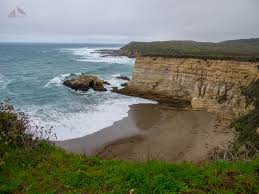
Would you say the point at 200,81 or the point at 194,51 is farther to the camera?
the point at 194,51

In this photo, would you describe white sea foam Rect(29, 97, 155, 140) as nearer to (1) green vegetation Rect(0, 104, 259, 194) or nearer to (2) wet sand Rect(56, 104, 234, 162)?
(2) wet sand Rect(56, 104, 234, 162)

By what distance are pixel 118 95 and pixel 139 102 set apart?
4523 mm

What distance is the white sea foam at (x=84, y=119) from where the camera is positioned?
24.9 metres

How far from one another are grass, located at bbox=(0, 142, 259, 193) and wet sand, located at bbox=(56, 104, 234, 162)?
28.0 feet

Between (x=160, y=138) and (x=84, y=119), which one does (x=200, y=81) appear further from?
(x=84, y=119)

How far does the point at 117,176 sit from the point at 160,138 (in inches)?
633

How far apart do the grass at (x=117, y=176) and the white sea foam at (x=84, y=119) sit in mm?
14555

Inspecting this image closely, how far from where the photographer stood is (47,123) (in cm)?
2644

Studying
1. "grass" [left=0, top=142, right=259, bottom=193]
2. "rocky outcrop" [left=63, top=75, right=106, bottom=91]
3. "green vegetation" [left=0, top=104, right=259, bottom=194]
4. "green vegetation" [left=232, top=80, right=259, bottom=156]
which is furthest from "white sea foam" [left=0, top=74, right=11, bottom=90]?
"grass" [left=0, top=142, right=259, bottom=193]

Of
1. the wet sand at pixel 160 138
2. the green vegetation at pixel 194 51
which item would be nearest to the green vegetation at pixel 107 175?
the wet sand at pixel 160 138

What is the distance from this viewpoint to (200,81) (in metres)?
36.7

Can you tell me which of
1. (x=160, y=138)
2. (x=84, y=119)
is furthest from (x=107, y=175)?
(x=84, y=119)

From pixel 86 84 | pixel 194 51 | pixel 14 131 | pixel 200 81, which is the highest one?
pixel 194 51

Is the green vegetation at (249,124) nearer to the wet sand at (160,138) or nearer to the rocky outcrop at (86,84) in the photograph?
the wet sand at (160,138)
